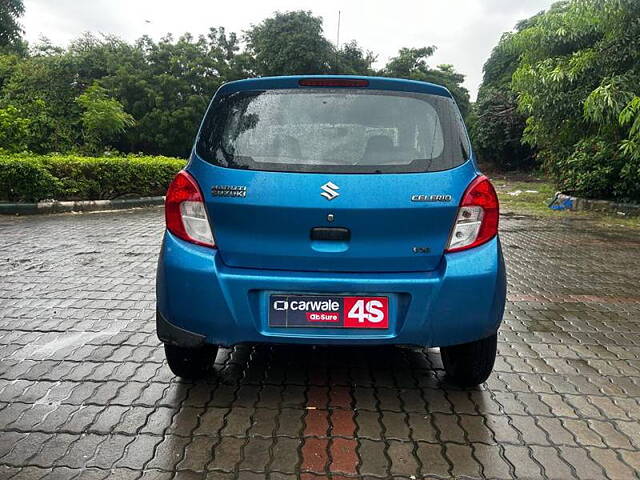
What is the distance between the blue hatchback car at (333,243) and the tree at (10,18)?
31.0 m

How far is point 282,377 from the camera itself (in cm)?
342

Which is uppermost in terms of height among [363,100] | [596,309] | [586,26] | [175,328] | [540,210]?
[586,26]

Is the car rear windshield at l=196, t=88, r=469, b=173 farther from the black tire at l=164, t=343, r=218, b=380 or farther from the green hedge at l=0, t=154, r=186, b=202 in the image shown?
the green hedge at l=0, t=154, r=186, b=202

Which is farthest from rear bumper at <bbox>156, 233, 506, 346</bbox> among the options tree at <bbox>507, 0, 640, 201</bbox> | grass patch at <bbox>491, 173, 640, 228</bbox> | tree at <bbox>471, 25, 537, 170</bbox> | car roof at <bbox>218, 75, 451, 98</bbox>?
tree at <bbox>471, 25, 537, 170</bbox>

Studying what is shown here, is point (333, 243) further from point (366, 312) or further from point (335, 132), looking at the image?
point (335, 132)

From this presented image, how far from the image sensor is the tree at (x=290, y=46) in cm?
3797

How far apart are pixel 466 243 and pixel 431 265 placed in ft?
0.66

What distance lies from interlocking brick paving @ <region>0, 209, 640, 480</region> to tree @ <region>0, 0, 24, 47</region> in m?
28.5

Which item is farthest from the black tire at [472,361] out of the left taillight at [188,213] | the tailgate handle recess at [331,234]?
the left taillight at [188,213]

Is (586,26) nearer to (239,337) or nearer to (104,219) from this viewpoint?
(104,219)

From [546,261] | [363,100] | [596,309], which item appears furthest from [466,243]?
[546,261]

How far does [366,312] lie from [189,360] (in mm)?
1087

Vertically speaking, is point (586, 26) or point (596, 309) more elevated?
point (586, 26)

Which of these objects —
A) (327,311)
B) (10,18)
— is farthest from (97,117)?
(327,311)
